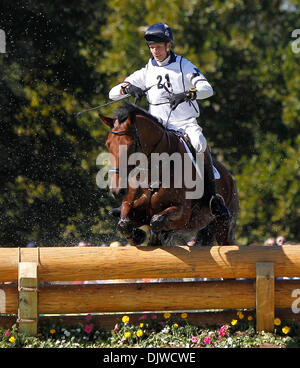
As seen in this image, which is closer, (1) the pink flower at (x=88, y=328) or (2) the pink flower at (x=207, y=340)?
(2) the pink flower at (x=207, y=340)

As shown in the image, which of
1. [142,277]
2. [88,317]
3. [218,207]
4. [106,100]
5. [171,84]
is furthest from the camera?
[106,100]

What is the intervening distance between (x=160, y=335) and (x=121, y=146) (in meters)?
1.90

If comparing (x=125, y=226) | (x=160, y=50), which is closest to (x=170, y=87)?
(x=160, y=50)

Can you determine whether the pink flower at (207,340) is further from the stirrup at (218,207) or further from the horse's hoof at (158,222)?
the stirrup at (218,207)

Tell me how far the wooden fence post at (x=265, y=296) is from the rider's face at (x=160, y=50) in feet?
7.60

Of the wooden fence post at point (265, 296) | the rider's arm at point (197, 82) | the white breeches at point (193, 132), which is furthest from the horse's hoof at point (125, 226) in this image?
the rider's arm at point (197, 82)

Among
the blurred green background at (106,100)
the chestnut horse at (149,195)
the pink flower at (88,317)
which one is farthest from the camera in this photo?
the blurred green background at (106,100)

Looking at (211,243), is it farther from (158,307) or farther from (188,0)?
(188,0)

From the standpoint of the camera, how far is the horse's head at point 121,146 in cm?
615

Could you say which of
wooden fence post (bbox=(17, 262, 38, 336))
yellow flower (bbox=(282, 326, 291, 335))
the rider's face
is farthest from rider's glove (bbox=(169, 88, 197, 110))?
yellow flower (bbox=(282, 326, 291, 335))

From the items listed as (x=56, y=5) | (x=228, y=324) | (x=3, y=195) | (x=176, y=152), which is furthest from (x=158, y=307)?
(x=56, y=5)

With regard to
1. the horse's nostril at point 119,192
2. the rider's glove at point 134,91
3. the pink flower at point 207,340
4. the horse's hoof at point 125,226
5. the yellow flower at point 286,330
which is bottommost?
the pink flower at point 207,340

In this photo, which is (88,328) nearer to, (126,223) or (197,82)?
(126,223)

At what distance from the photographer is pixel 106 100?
45.0 ft
